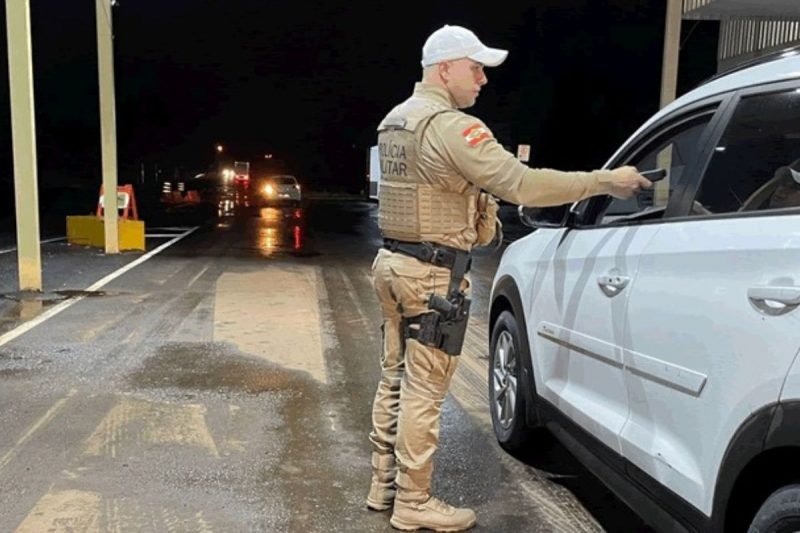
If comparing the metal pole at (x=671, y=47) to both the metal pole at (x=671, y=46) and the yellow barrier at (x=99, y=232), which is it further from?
the yellow barrier at (x=99, y=232)

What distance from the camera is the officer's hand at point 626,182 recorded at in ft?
9.71

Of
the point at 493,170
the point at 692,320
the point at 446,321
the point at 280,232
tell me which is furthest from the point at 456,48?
the point at 280,232

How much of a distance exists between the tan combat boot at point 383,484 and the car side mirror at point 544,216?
1.33 metres

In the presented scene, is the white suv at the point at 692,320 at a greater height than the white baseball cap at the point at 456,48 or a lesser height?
lesser

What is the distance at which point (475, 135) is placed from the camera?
305 centimetres

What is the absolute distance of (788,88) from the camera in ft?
8.05

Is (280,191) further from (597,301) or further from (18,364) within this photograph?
(597,301)

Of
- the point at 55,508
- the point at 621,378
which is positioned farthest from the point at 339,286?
the point at 621,378

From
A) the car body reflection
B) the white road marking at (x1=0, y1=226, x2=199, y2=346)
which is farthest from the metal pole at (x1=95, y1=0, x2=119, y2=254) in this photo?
the car body reflection

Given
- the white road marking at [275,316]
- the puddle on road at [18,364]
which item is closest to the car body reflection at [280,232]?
the white road marking at [275,316]

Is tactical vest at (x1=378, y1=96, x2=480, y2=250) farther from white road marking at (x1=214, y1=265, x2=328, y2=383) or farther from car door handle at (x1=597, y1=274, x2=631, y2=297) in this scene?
white road marking at (x1=214, y1=265, x2=328, y2=383)

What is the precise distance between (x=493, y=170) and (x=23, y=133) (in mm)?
7541

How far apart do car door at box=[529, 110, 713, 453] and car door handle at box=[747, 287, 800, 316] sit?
67 cm

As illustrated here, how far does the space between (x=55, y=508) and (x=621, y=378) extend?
257 centimetres
